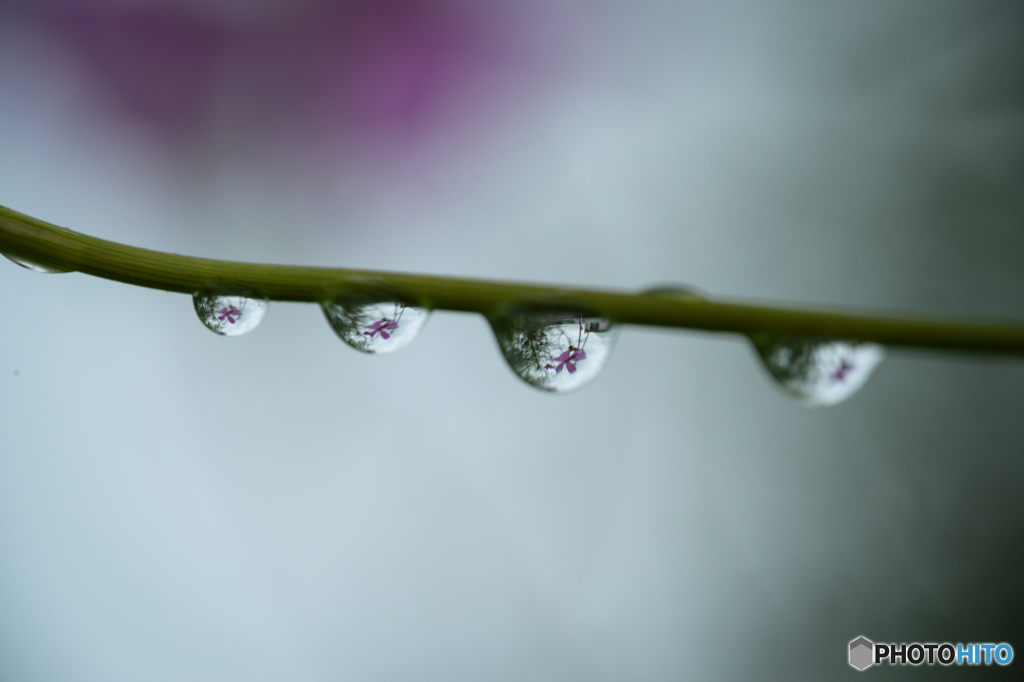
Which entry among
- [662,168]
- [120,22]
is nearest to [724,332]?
[662,168]

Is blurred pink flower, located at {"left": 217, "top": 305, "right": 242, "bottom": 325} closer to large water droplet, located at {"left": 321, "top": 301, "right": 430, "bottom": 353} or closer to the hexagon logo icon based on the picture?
large water droplet, located at {"left": 321, "top": 301, "right": 430, "bottom": 353}

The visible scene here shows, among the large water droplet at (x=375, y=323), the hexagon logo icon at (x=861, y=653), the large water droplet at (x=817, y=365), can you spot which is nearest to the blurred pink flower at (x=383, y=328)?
the large water droplet at (x=375, y=323)

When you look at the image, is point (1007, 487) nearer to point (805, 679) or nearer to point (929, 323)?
point (805, 679)

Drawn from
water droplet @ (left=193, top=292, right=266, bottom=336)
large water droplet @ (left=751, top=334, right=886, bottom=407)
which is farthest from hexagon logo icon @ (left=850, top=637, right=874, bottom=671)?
water droplet @ (left=193, top=292, right=266, bottom=336)

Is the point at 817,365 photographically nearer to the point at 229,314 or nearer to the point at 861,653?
the point at 229,314

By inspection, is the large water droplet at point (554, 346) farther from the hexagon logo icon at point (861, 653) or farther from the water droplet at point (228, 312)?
the hexagon logo icon at point (861, 653)
